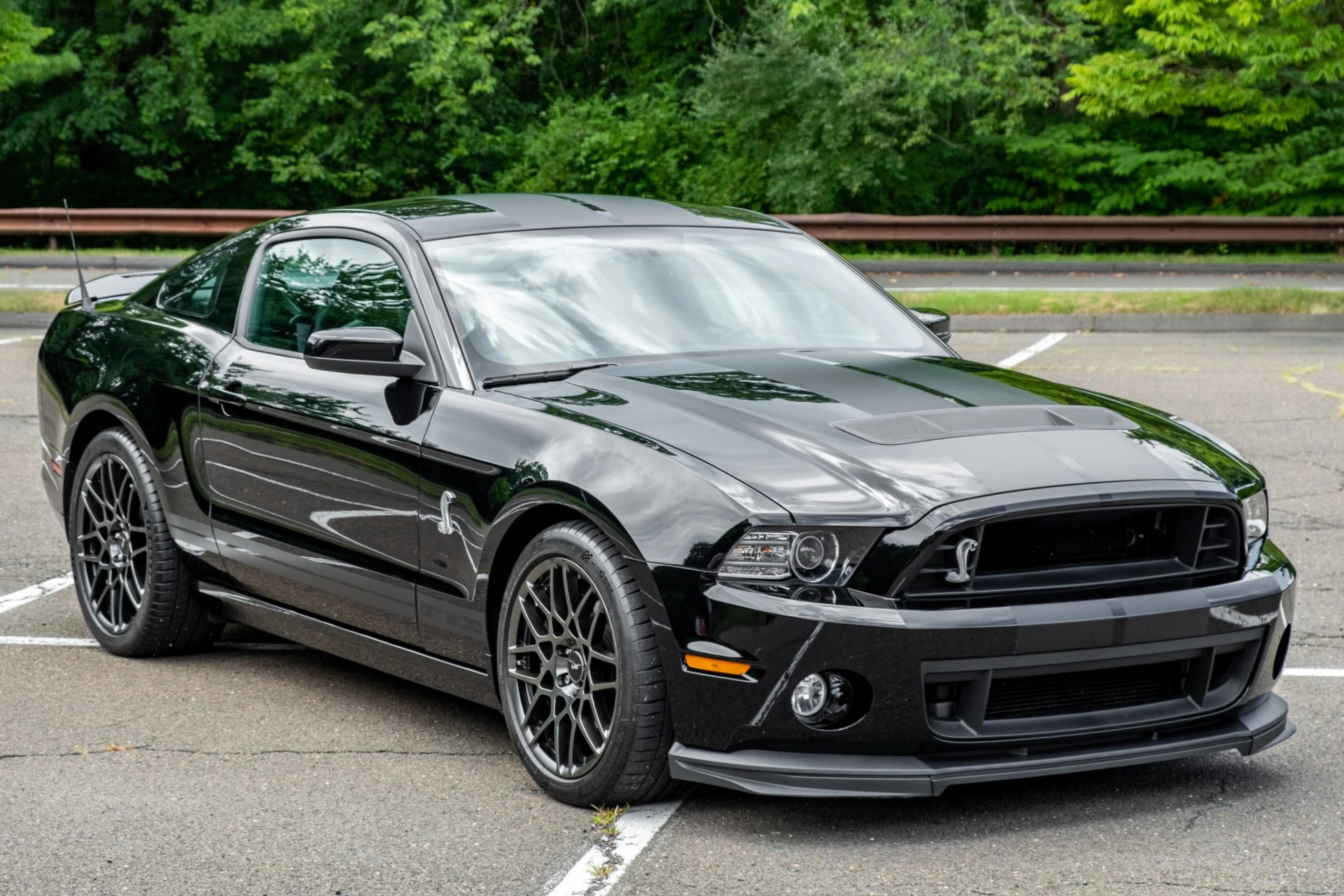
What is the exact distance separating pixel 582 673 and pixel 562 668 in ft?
0.27

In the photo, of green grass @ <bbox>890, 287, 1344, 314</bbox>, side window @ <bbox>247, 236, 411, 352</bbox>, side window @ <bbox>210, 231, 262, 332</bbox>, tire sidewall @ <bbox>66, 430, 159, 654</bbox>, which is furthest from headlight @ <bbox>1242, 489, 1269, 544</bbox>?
green grass @ <bbox>890, 287, 1344, 314</bbox>

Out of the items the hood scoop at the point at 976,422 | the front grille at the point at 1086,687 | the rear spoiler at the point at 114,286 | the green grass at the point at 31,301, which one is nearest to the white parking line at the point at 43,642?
the rear spoiler at the point at 114,286

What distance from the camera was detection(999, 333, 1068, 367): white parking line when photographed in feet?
46.3

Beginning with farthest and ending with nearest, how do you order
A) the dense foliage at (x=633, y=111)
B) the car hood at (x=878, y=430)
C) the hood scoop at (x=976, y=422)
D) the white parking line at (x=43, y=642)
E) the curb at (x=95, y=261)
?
the dense foliage at (x=633, y=111) < the curb at (x=95, y=261) < the white parking line at (x=43, y=642) < the hood scoop at (x=976, y=422) < the car hood at (x=878, y=430)

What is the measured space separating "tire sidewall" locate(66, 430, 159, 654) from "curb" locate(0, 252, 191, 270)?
1814 cm

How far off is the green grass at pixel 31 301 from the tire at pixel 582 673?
47.8ft

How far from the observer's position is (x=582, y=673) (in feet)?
14.3

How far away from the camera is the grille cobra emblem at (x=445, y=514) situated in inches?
185

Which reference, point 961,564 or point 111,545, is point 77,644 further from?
point 961,564

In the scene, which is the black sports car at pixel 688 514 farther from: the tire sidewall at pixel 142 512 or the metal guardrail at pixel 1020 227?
the metal guardrail at pixel 1020 227

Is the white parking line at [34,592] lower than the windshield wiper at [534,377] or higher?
lower

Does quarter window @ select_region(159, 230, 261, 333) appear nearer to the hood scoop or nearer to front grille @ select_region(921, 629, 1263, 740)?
the hood scoop

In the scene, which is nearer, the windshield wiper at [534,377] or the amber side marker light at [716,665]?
the amber side marker light at [716,665]

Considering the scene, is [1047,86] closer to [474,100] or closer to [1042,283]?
[1042,283]
